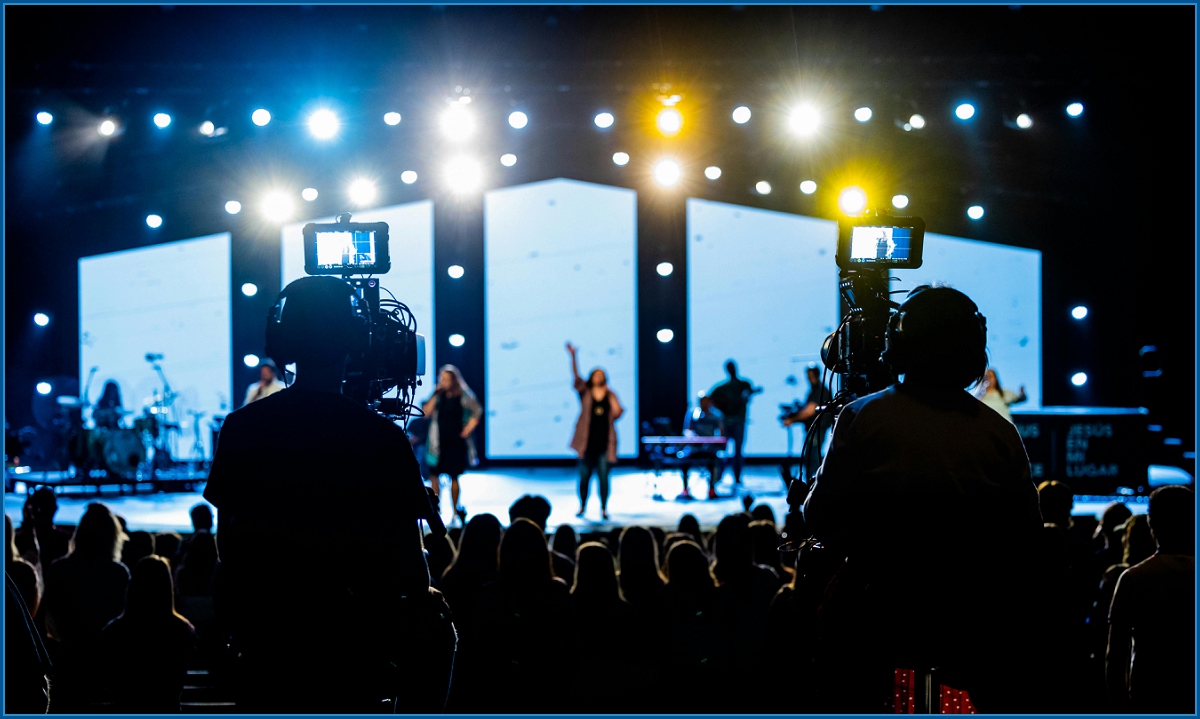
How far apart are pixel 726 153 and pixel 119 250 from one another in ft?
24.4

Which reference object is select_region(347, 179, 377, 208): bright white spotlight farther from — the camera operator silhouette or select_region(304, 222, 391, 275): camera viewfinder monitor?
the camera operator silhouette

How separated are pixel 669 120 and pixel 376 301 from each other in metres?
5.95

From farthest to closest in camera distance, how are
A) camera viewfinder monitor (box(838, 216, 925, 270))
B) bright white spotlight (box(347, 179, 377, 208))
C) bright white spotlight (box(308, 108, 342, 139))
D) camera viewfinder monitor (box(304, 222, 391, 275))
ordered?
bright white spotlight (box(347, 179, 377, 208))
bright white spotlight (box(308, 108, 342, 139))
camera viewfinder monitor (box(304, 222, 391, 275))
camera viewfinder monitor (box(838, 216, 925, 270))

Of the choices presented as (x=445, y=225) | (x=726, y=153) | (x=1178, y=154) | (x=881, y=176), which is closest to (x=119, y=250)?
(x=445, y=225)

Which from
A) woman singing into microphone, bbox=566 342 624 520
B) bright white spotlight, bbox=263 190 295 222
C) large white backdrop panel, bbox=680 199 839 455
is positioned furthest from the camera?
large white backdrop panel, bbox=680 199 839 455

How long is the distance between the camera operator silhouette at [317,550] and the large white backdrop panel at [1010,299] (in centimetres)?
964

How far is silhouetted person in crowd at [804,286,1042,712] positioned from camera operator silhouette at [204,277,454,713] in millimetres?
781

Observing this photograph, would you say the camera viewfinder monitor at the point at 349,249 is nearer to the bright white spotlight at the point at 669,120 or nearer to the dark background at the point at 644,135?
the dark background at the point at 644,135

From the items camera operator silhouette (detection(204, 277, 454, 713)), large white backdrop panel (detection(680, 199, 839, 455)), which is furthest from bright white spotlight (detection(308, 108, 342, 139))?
camera operator silhouette (detection(204, 277, 454, 713))

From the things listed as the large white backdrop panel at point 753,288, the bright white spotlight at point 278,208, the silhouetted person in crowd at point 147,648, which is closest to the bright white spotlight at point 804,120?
the large white backdrop panel at point 753,288

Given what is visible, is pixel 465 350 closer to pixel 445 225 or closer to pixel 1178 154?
pixel 445 225

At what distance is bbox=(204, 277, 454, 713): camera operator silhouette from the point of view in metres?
1.45

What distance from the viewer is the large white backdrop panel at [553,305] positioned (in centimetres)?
1082

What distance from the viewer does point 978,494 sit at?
4.90ft
